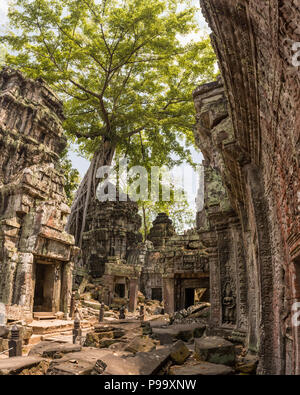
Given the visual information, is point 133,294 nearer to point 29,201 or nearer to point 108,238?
point 108,238

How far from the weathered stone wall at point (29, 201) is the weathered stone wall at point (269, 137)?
6.71 m

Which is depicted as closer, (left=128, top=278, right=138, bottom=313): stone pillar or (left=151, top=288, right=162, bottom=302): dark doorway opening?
(left=128, top=278, right=138, bottom=313): stone pillar

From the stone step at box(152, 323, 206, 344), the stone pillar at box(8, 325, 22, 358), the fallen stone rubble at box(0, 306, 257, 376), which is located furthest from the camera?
the stone step at box(152, 323, 206, 344)

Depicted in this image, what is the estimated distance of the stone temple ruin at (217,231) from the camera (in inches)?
95.1

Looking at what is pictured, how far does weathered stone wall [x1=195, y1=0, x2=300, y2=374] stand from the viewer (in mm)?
1973

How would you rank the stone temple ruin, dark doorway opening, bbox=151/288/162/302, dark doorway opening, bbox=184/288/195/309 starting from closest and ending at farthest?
1. the stone temple ruin
2. dark doorway opening, bbox=184/288/195/309
3. dark doorway opening, bbox=151/288/162/302

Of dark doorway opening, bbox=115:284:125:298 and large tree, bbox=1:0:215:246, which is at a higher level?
large tree, bbox=1:0:215:246

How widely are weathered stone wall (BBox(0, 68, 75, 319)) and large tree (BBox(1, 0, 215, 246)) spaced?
524cm

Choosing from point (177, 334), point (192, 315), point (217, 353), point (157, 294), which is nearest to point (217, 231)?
point (177, 334)

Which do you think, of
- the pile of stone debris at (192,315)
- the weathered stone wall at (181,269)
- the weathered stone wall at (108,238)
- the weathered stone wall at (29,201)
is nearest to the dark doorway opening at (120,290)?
the weathered stone wall at (108,238)

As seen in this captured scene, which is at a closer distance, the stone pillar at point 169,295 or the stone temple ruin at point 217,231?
the stone temple ruin at point 217,231

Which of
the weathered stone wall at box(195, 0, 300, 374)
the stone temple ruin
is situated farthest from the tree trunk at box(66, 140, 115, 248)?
the weathered stone wall at box(195, 0, 300, 374)

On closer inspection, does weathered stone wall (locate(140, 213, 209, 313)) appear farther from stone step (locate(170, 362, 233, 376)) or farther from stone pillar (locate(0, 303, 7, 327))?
stone step (locate(170, 362, 233, 376))

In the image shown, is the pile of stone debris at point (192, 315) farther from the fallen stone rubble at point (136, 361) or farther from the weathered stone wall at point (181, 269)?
the fallen stone rubble at point (136, 361)
